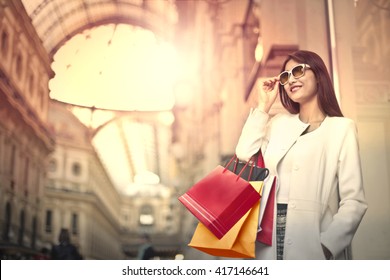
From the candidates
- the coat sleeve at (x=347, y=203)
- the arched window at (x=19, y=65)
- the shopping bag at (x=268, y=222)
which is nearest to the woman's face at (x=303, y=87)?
the coat sleeve at (x=347, y=203)

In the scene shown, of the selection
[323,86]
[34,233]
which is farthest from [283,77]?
[34,233]

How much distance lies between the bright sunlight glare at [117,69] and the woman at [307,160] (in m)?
0.91

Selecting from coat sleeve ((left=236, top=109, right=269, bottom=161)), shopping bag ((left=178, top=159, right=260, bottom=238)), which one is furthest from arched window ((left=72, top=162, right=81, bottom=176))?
coat sleeve ((left=236, top=109, right=269, bottom=161))

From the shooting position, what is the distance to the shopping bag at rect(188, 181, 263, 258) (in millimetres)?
4273

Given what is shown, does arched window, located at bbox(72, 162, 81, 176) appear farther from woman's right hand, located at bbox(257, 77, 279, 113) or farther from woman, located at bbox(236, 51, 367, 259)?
woman's right hand, located at bbox(257, 77, 279, 113)

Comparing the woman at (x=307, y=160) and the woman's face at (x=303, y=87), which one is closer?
the woman at (x=307, y=160)

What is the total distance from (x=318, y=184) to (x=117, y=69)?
1.95 m

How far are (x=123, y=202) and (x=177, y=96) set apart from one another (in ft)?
3.27

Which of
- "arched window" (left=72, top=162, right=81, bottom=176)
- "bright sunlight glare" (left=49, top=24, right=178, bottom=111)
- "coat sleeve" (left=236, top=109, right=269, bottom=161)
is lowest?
"arched window" (left=72, top=162, right=81, bottom=176)

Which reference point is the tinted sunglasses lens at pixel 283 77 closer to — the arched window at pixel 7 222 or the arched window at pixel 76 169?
the arched window at pixel 76 169

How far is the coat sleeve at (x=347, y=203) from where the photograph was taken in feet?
13.9

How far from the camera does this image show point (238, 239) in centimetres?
432
